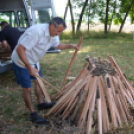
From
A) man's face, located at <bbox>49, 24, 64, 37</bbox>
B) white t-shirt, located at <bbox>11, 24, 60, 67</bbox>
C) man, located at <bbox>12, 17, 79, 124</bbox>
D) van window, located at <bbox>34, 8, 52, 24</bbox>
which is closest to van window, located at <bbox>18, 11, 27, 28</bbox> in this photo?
van window, located at <bbox>34, 8, 52, 24</bbox>

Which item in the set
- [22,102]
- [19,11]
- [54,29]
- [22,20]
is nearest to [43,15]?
[22,20]

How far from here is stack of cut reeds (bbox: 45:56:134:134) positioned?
244 cm

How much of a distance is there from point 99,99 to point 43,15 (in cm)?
632

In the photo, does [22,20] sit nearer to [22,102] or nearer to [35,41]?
[22,102]

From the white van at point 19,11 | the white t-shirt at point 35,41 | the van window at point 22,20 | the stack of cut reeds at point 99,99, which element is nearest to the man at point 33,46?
the white t-shirt at point 35,41

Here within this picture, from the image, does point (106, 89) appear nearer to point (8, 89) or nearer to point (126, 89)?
point (126, 89)

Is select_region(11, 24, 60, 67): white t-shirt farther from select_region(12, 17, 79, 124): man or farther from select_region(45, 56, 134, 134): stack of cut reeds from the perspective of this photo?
select_region(45, 56, 134, 134): stack of cut reeds

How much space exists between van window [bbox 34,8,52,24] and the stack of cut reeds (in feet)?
17.8

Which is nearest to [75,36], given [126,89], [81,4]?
[81,4]

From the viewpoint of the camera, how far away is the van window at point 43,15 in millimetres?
7606

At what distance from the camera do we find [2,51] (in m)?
5.35

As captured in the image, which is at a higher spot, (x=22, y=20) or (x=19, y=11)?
(x=19, y=11)

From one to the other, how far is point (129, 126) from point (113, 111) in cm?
34

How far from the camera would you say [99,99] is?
8.00 feet
